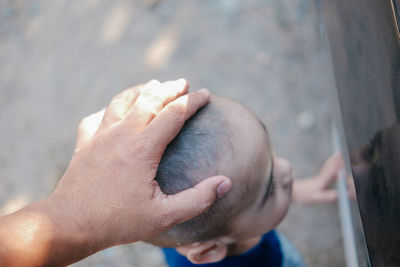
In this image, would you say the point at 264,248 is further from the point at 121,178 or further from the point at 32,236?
the point at 32,236

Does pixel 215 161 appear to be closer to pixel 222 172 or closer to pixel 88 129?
pixel 222 172

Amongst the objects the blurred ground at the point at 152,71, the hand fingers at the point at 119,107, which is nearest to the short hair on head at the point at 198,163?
the hand fingers at the point at 119,107

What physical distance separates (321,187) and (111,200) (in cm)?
140

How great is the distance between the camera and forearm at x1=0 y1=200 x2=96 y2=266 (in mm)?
948

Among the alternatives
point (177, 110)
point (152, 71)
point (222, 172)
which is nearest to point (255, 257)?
point (222, 172)

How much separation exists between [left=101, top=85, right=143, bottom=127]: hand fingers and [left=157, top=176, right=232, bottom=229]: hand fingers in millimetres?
294

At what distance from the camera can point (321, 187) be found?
215 centimetres

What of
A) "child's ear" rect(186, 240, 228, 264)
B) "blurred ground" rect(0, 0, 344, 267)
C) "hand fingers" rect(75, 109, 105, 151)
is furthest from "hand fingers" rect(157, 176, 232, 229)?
"blurred ground" rect(0, 0, 344, 267)

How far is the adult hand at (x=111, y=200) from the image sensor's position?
3.18ft

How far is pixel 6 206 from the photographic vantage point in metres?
2.74

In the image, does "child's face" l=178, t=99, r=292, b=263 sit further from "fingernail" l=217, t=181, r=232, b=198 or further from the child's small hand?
the child's small hand

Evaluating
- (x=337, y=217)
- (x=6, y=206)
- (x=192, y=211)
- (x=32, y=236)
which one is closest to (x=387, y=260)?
(x=192, y=211)

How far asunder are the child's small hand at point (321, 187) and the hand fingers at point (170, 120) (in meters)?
1.12

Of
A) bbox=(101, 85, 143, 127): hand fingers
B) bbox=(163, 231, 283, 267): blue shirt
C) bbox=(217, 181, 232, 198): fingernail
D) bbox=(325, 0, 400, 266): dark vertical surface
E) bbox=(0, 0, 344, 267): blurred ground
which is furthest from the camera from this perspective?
bbox=(0, 0, 344, 267): blurred ground
